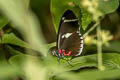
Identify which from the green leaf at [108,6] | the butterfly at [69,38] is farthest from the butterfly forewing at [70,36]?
the green leaf at [108,6]

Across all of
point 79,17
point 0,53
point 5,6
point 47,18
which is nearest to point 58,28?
point 79,17

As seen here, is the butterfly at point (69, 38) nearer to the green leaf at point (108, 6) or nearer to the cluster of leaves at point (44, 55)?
the cluster of leaves at point (44, 55)

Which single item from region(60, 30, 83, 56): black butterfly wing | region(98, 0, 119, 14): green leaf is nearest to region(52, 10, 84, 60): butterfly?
region(60, 30, 83, 56): black butterfly wing

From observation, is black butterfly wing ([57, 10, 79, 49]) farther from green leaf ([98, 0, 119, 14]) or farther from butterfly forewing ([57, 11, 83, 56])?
green leaf ([98, 0, 119, 14])

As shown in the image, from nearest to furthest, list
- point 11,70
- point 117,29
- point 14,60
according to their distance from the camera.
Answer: point 11,70 < point 14,60 < point 117,29

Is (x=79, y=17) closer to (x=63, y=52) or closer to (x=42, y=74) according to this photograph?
(x=63, y=52)

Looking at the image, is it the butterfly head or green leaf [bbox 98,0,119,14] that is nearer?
green leaf [bbox 98,0,119,14]
